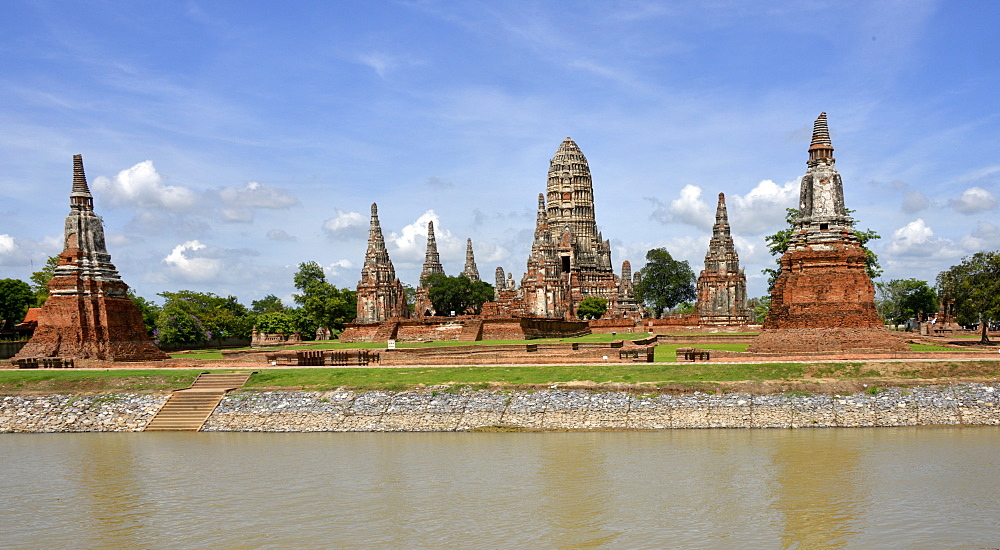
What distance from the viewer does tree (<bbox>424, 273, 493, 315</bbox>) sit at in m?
83.9

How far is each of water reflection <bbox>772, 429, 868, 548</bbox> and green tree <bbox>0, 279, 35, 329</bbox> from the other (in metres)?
57.7

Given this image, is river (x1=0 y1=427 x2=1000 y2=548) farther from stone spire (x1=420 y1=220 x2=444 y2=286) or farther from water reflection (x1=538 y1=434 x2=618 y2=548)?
stone spire (x1=420 y1=220 x2=444 y2=286)

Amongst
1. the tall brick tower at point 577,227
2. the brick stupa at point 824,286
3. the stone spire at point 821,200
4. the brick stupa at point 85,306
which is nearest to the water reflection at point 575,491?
the brick stupa at point 824,286

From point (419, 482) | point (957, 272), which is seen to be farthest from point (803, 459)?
point (957, 272)

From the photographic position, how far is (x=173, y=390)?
29547 mm

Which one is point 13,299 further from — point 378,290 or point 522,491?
point 522,491

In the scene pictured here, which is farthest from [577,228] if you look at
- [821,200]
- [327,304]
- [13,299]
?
[821,200]

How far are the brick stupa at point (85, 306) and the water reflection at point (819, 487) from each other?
2740 cm

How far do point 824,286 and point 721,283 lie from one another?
28.7 m

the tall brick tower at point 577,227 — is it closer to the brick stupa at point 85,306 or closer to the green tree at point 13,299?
the green tree at point 13,299

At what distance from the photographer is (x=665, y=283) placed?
110 m

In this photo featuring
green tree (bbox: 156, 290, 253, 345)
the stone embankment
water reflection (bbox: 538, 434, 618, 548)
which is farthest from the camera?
green tree (bbox: 156, 290, 253, 345)

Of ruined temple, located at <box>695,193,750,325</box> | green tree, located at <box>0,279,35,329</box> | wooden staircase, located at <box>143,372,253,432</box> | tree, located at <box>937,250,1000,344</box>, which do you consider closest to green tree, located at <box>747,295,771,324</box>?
ruined temple, located at <box>695,193,750,325</box>

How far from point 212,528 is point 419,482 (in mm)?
4743
